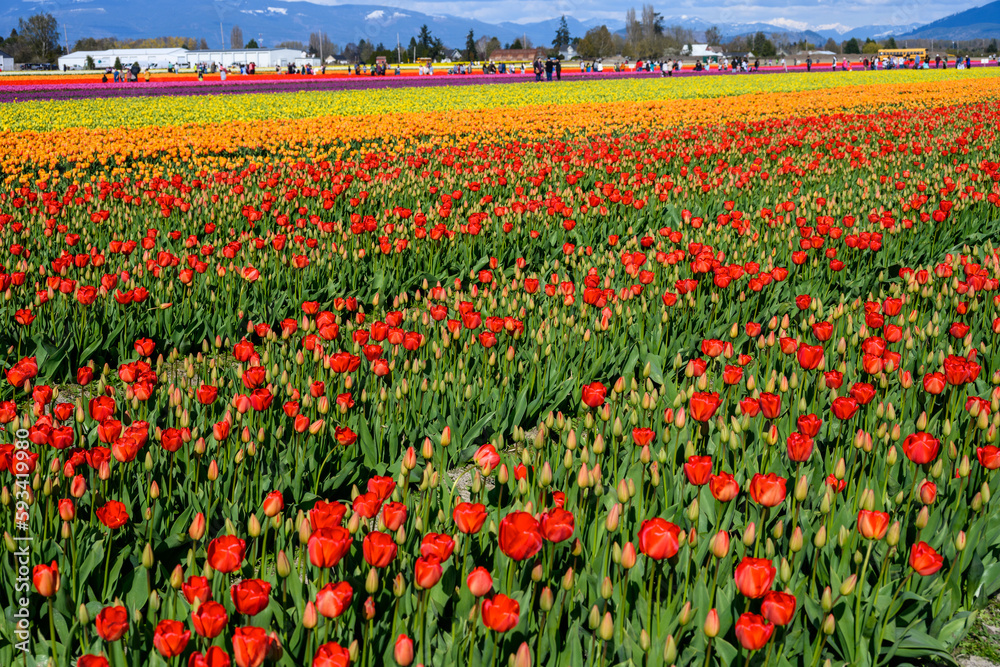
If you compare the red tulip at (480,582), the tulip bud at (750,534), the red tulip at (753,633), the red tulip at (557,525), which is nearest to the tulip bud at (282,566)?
the red tulip at (480,582)

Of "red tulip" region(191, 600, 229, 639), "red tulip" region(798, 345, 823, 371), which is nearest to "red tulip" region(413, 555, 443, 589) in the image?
"red tulip" region(191, 600, 229, 639)

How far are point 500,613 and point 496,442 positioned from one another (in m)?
1.44

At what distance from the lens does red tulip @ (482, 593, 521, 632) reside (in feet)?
6.50

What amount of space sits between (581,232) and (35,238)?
5130mm

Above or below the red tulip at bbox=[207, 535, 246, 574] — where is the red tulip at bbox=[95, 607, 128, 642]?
below

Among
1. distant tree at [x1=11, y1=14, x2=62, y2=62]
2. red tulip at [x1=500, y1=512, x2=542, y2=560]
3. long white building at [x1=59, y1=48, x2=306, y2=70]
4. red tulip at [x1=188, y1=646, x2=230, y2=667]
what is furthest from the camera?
distant tree at [x1=11, y1=14, x2=62, y2=62]

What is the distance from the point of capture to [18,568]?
2.71m

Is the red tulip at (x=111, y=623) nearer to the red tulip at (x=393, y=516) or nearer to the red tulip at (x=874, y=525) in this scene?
the red tulip at (x=393, y=516)

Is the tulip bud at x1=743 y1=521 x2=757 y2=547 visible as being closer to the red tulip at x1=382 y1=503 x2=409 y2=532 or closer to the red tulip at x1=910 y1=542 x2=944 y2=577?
the red tulip at x1=910 y1=542 x2=944 y2=577

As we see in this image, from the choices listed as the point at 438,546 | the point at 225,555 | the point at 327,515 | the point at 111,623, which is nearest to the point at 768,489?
the point at 438,546

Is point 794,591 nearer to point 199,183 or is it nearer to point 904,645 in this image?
point 904,645

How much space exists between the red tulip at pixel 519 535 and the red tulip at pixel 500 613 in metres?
0.12

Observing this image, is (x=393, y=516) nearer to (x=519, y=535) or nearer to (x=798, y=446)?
(x=519, y=535)

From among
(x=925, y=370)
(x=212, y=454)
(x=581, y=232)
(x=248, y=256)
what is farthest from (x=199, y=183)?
(x=925, y=370)
